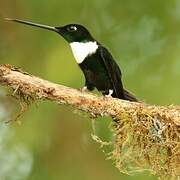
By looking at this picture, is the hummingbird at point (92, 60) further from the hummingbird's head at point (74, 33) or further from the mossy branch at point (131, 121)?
the mossy branch at point (131, 121)

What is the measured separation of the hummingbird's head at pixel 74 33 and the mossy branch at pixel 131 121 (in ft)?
1.99

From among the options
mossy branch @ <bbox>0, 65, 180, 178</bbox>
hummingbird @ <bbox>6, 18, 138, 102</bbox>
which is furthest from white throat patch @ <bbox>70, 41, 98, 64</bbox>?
mossy branch @ <bbox>0, 65, 180, 178</bbox>

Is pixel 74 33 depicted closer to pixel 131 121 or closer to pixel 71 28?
pixel 71 28

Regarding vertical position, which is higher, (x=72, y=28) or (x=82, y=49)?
(x=72, y=28)

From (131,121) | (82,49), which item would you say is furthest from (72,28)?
(131,121)

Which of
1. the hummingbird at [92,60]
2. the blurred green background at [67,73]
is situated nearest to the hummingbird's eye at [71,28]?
the hummingbird at [92,60]

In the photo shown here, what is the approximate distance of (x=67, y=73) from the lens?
4.07m

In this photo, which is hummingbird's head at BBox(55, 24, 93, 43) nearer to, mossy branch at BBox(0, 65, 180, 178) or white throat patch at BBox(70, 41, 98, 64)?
white throat patch at BBox(70, 41, 98, 64)

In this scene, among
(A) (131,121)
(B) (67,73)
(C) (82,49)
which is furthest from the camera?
(B) (67,73)

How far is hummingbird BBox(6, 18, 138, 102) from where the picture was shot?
3631 mm

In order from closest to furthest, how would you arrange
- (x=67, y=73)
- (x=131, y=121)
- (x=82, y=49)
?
1. (x=131, y=121)
2. (x=82, y=49)
3. (x=67, y=73)

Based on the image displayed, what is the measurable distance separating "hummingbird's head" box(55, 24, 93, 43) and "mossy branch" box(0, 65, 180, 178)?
0.61 meters

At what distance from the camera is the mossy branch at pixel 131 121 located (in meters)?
3.09

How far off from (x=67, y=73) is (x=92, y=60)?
16.9 inches
